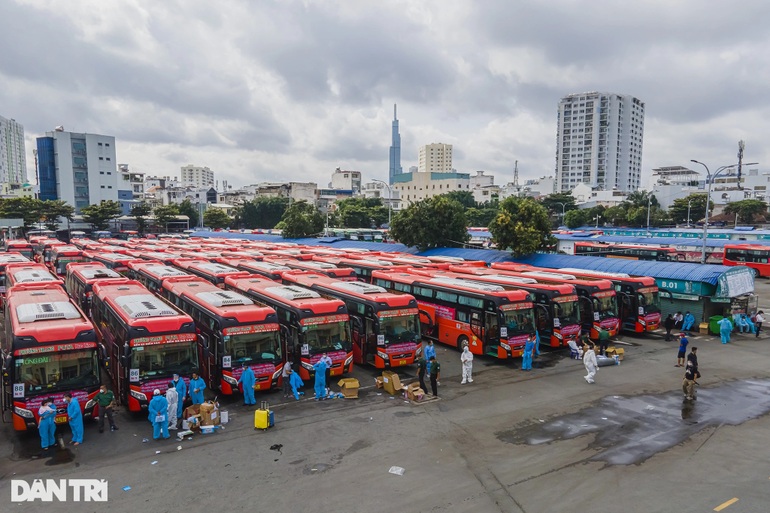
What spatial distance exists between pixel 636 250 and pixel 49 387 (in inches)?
1696

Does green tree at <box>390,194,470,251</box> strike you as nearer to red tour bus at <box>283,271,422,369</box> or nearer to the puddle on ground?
red tour bus at <box>283,271,422,369</box>

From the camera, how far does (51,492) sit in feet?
32.0

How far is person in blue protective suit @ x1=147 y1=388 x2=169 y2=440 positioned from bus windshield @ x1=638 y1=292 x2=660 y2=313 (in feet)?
67.1

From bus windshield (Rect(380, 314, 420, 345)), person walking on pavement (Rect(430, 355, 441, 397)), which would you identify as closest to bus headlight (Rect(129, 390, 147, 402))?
bus windshield (Rect(380, 314, 420, 345))

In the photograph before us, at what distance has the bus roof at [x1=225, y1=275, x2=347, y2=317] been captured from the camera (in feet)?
53.4

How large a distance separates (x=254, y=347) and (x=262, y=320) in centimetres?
80

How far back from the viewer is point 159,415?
12070 mm

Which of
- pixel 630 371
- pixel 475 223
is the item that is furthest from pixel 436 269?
pixel 475 223

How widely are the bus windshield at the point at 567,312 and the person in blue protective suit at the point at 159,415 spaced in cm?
1461

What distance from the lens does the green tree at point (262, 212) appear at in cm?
10312

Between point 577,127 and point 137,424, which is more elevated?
point 577,127

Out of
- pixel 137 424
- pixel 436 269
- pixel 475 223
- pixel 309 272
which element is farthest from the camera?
pixel 475 223

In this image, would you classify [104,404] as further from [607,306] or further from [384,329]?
[607,306]

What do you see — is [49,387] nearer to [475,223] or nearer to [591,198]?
[475,223]
